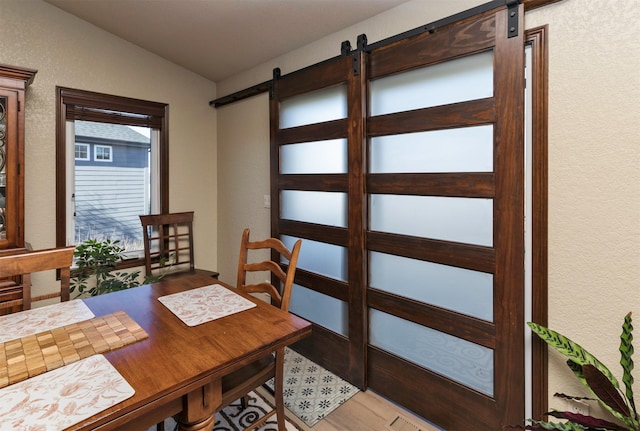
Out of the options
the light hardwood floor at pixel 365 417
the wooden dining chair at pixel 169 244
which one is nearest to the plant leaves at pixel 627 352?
the light hardwood floor at pixel 365 417

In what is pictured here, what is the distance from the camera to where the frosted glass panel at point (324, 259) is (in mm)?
2352

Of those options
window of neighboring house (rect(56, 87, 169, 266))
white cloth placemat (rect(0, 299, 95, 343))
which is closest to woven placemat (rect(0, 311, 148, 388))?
white cloth placemat (rect(0, 299, 95, 343))

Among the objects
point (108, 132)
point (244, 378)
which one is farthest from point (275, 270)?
point (108, 132)

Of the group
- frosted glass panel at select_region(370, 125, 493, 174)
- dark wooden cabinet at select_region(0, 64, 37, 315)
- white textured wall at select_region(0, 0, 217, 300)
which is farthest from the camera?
white textured wall at select_region(0, 0, 217, 300)

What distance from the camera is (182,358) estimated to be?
109 centimetres

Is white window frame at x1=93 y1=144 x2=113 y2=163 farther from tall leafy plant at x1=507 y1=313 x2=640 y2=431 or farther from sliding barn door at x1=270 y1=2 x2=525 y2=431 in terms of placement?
tall leafy plant at x1=507 y1=313 x2=640 y2=431

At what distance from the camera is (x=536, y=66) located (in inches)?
59.2

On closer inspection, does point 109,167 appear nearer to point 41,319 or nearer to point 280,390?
point 41,319

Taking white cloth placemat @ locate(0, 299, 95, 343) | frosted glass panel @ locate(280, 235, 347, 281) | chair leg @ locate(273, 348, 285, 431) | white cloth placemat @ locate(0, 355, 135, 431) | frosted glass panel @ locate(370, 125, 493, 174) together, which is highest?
frosted glass panel @ locate(370, 125, 493, 174)

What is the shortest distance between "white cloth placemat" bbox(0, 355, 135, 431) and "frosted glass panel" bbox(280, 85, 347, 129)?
1919 millimetres

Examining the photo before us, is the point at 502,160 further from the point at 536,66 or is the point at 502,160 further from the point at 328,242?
the point at 328,242

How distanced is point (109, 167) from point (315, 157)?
200 cm

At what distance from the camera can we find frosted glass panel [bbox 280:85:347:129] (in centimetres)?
230

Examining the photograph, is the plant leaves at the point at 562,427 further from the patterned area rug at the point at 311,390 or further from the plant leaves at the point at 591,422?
the patterned area rug at the point at 311,390
